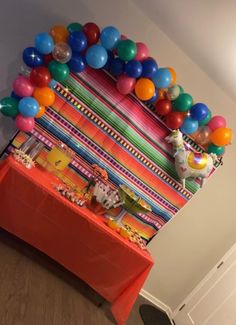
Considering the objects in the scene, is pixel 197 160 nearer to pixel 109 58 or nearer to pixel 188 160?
pixel 188 160

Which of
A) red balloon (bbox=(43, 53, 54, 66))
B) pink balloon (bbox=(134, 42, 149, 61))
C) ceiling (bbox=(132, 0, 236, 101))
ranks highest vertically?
ceiling (bbox=(132, 0, 236, 101))

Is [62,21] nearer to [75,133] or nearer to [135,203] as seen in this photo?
[75,133]

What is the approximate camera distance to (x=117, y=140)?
2.77 metres

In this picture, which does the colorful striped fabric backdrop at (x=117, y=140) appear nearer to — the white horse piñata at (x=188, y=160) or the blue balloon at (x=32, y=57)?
the white horse piñata at (x=188, y=160)

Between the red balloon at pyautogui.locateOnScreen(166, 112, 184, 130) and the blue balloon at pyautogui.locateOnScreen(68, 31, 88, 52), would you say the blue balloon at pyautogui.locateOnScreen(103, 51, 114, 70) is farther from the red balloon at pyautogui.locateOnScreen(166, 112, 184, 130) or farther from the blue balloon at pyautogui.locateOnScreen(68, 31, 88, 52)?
the red balloon at pyautogui.locateOnScreen(166, 112, 184, 130)

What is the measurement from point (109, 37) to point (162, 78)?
18.9 inches

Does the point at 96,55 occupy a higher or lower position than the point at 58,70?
higher

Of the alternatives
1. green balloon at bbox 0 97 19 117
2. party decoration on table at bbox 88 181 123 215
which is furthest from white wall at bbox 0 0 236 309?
party decoration on table at bbox 88 181 123 215

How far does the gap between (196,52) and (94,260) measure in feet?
6.26

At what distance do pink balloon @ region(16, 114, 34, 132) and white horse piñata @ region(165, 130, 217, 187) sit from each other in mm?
1119

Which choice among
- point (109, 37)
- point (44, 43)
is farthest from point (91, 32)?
point (44, 43)

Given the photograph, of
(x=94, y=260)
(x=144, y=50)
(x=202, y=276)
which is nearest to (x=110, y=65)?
(x=144, y=50)

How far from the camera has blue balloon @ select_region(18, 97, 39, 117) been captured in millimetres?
2281

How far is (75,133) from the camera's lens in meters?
2.67
